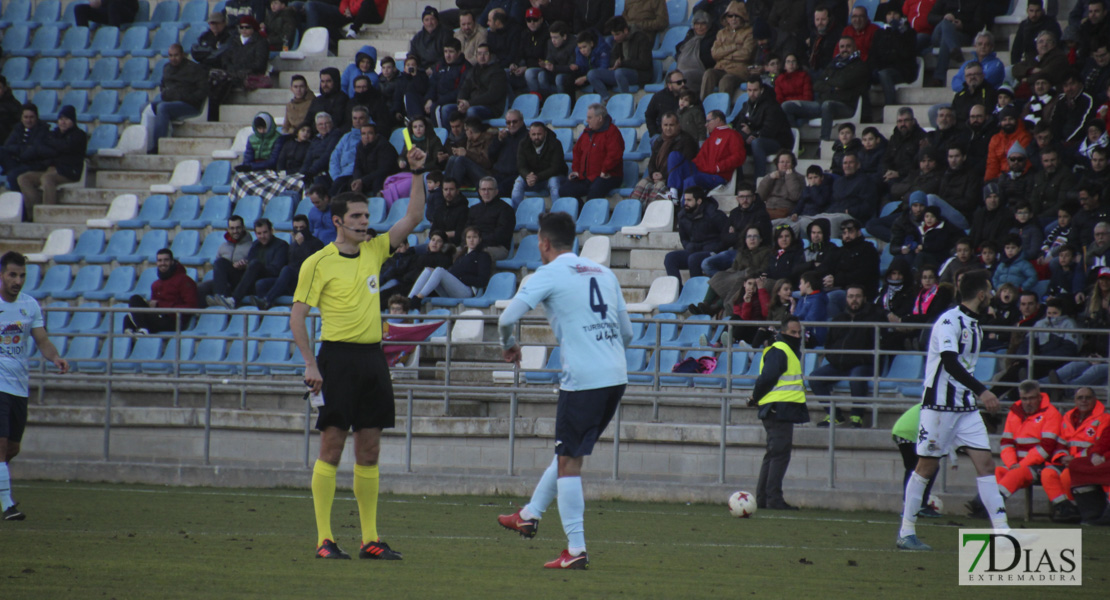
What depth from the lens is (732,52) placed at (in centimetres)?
1794

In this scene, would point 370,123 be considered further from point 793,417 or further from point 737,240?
point 793,417

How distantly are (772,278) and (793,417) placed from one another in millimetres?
2975

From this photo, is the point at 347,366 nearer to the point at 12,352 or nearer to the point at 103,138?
the point at 12,352

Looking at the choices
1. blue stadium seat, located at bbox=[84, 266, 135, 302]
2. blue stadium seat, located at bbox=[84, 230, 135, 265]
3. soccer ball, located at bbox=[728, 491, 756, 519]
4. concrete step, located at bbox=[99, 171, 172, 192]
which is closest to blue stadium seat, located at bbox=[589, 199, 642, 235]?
soccer ball, located at bbox=[728, 491, 756, 519]

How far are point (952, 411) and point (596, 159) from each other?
9.08 meters

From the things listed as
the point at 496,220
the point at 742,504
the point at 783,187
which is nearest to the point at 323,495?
the point at 742,504

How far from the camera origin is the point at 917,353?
12273 millimetres

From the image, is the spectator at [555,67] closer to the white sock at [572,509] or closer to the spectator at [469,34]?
the spectator at [469,34]

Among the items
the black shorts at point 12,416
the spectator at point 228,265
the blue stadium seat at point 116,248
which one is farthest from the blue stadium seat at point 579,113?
the black shorts at point 12,416

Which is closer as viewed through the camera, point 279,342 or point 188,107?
point 279,342

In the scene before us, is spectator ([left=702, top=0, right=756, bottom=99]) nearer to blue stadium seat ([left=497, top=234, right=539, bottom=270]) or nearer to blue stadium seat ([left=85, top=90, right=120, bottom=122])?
blue stadium seat ([left=497, top=234, right=539, bottom=270])

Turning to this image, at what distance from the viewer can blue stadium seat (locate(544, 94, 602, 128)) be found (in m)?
18.4

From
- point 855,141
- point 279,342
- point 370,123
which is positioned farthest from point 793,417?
point 370,123

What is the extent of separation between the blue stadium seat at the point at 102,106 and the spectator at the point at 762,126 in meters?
11.5
